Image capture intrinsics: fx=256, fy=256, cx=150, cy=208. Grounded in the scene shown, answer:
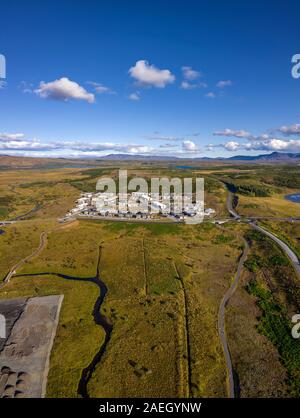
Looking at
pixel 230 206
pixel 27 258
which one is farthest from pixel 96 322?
pixel 230 206

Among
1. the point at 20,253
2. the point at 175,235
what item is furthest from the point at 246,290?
the point at 20,253

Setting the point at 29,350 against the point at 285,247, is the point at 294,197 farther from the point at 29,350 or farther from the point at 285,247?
the point at 29,350

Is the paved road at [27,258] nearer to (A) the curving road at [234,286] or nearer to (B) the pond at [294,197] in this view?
(A) the curving road at [234,286]

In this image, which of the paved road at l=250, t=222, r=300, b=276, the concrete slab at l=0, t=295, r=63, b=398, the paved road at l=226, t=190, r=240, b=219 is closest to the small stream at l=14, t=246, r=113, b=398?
the concrete slab at l=0, t=295, r=63, b=398
